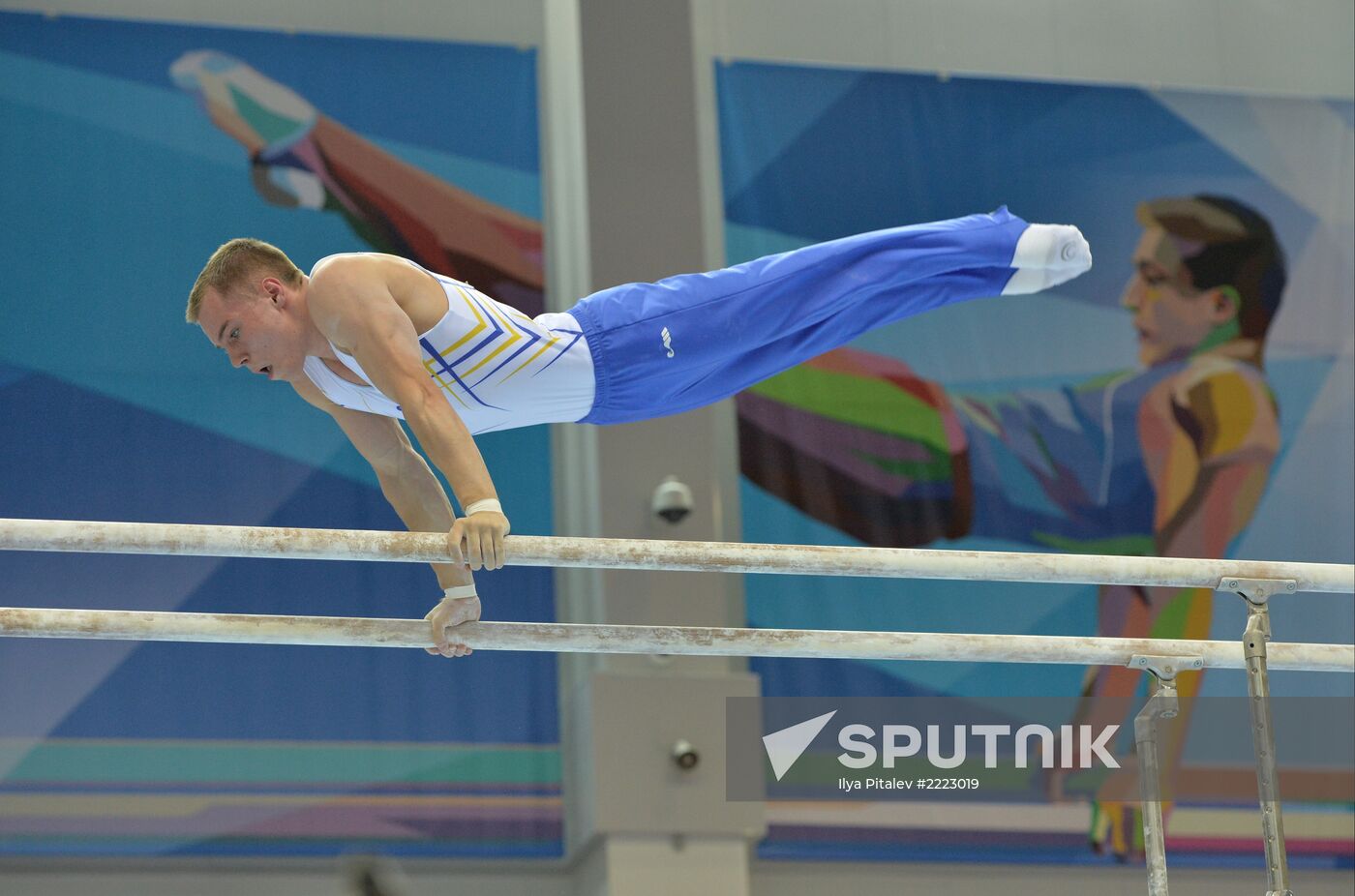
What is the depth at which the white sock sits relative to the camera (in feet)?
12.5

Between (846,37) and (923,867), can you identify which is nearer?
(923,867)

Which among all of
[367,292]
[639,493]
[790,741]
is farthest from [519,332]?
[790,741]

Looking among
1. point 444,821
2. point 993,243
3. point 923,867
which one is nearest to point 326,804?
point 444,821

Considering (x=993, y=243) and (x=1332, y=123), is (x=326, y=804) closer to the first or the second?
(x=993, y=243)

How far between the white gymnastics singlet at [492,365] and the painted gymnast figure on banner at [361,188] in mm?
3893

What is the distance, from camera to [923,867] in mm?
7637

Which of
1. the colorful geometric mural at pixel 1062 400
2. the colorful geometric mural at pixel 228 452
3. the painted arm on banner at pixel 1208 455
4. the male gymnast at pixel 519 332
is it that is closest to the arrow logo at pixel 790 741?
the colorful geometric mural at pixel 1062 400

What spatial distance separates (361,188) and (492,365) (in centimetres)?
428

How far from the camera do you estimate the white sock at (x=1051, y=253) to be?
12.5 feet

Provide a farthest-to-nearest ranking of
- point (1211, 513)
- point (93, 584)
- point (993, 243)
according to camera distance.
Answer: point (1211, 513)
point (93, 584)
point (993, 243)

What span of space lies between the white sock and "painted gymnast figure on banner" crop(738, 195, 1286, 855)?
3.78m

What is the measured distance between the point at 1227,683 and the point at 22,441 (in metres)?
5.93

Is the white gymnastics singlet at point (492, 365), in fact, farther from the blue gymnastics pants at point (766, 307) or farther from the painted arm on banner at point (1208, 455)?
the painted arm on banner at point (1208, 455)

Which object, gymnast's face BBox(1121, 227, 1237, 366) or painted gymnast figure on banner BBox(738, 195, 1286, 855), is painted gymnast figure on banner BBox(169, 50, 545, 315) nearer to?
painted gymnast figure on banner BBox(738, 195, 1286, 855)
